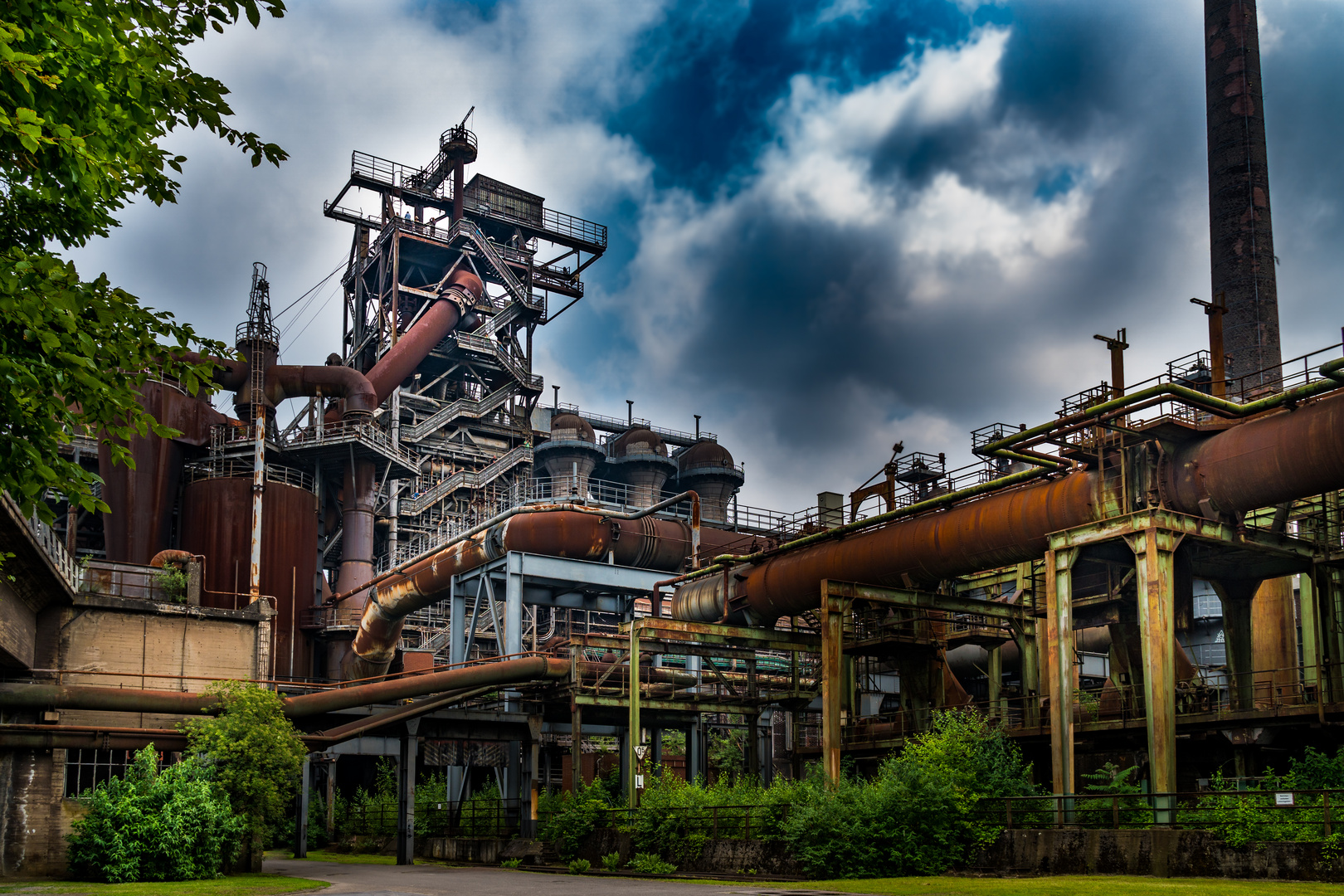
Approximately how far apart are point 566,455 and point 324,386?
21.6 m

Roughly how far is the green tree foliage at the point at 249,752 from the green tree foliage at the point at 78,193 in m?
17.5

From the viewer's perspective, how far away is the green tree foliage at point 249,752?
2602 cm

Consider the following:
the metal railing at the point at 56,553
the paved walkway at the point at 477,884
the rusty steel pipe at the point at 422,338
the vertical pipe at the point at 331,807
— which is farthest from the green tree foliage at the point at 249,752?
the rusty steel pipe at the point at 422,338

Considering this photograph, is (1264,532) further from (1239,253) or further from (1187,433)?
(1239,253)

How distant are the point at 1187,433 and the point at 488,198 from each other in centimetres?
5736

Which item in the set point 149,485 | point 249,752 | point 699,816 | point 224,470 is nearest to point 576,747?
point 699,816

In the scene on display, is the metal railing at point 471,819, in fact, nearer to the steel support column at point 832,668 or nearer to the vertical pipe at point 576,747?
the vertical pipe at point 576,747

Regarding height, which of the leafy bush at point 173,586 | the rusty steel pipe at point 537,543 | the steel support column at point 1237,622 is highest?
the rusty steel pipe at point 537,543

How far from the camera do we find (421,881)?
23266 mm

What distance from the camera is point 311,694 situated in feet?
97.6

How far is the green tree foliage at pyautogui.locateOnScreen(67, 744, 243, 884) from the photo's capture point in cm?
2411

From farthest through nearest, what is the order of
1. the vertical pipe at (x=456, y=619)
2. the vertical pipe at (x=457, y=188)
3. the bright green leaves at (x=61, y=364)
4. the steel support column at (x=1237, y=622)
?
the vertical pipe at (x=457, y=188)
the vertical pipe at (x=456, y=619)
the steel support column at (x=1237, y=622)
the bright green leaves at (x=61, y=364)

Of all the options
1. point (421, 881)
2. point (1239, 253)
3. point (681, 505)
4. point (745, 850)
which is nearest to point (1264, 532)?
point (745, 850)

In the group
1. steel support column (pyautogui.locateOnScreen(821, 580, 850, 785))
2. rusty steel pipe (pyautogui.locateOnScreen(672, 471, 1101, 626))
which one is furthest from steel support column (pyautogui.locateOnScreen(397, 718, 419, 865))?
steel support column (pyautogui.locateOnScreen(821, 580, 850, 785))
